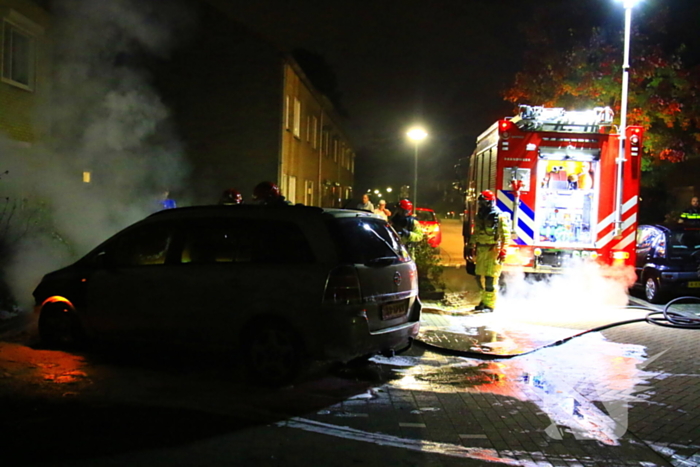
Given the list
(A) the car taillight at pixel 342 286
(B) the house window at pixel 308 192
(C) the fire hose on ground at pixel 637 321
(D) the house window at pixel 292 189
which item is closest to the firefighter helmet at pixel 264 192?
(C) the fire hose on ground at pixel 637 321

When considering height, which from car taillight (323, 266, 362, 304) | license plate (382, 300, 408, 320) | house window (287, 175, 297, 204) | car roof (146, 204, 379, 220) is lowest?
license plate (382, 300, 408, 320)

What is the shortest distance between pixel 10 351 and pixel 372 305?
3.98 m

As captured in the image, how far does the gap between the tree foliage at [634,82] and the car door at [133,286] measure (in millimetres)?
12724

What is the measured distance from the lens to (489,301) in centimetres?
973

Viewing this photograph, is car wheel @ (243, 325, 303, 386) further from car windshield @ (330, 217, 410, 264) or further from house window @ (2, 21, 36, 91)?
house window @ (2, 21, 36, 91)

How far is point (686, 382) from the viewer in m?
6.33

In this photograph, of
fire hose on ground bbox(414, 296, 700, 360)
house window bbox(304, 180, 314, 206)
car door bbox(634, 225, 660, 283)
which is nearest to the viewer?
fire hose on ground bbox(414, 296, 700, 360)

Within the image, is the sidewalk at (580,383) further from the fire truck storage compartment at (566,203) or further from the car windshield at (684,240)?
the car windshield at (684,240)

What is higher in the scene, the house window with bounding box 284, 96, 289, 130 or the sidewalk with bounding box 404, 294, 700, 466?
the house window with bounding box 284, 96, 289, 130

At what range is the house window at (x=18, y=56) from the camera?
12844 millimetres

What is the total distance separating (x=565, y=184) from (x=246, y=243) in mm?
6512

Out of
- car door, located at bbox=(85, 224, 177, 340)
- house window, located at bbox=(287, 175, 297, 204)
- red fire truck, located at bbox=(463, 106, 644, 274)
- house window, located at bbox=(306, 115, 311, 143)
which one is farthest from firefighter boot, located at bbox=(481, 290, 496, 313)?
house window, located at bbox=(306, 115, 311, 143)

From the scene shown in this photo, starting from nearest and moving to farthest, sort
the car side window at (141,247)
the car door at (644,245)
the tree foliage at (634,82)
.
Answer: the car side window at (141,247) < the car door at (644,245) < the tree foliage at (634,82)

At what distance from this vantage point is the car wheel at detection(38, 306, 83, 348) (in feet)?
22.9
